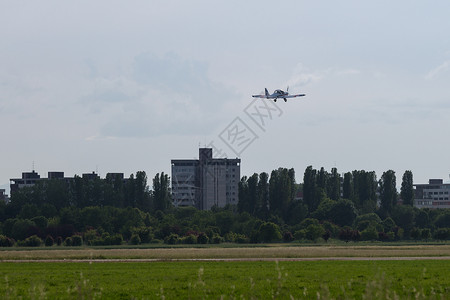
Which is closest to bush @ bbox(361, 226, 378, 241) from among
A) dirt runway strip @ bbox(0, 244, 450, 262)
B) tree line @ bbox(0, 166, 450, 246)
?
tree line @ bbox(0, 166, 450, 246)

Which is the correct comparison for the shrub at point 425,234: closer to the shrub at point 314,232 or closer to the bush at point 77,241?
the shrub at point 314,232

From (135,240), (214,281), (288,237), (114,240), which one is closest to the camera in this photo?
(214,281)

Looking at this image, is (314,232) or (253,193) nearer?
(314,232)

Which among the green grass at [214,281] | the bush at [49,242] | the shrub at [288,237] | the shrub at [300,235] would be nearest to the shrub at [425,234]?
the shrub at [300,235]

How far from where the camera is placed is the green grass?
34.6m

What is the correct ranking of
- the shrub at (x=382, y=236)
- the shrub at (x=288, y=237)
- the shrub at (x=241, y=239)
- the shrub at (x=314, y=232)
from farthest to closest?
1. the shrub at (x=382, y=236)
2. the shrub at (x=288, y=237)
3. the shrub at (x=314, y=232)
4. the shrub at (x=241, y=239)

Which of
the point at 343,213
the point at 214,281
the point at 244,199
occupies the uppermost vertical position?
the point at 244,199

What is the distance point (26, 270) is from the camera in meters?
54.2

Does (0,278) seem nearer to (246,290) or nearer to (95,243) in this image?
(246,290)

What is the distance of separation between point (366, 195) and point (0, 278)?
161 metres

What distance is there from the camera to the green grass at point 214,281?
3462cm

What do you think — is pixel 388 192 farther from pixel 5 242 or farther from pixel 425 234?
pixel 5 242

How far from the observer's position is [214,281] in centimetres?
4150

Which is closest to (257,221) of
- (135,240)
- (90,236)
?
(135,240)
